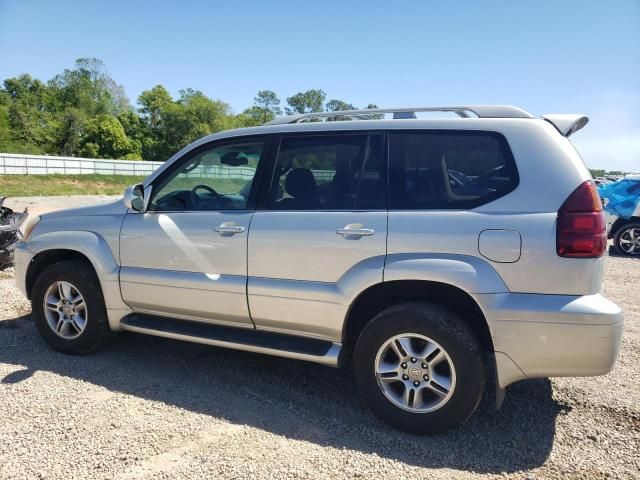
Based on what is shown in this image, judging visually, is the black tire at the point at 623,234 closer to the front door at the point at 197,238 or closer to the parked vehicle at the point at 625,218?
the parked vehicle at the point at 625,218

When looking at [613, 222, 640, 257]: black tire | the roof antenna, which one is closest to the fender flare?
the roof antenna

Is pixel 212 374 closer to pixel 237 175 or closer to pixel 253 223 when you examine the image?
pixel 253 223

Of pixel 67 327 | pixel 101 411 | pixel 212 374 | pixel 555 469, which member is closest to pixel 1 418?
pixel 101 411

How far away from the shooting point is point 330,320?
10.2 ft

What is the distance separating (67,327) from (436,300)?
3.14 metres

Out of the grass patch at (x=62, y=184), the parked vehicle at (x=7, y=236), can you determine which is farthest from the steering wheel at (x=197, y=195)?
the grass patch at (x=62, y=184)

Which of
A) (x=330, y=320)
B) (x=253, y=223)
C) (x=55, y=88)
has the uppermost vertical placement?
(x=55, y=88)

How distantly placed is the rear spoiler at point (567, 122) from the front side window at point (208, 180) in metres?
2.06

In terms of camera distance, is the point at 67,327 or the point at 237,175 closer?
the point at 237,175

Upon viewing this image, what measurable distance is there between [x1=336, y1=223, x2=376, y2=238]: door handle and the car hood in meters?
1.97

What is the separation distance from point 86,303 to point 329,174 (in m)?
2.34

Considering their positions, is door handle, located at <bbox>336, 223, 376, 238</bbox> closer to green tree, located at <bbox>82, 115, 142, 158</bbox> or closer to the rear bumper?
the rear bumper

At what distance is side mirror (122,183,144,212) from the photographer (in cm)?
370

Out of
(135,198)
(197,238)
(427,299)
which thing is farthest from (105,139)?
(427,299)
